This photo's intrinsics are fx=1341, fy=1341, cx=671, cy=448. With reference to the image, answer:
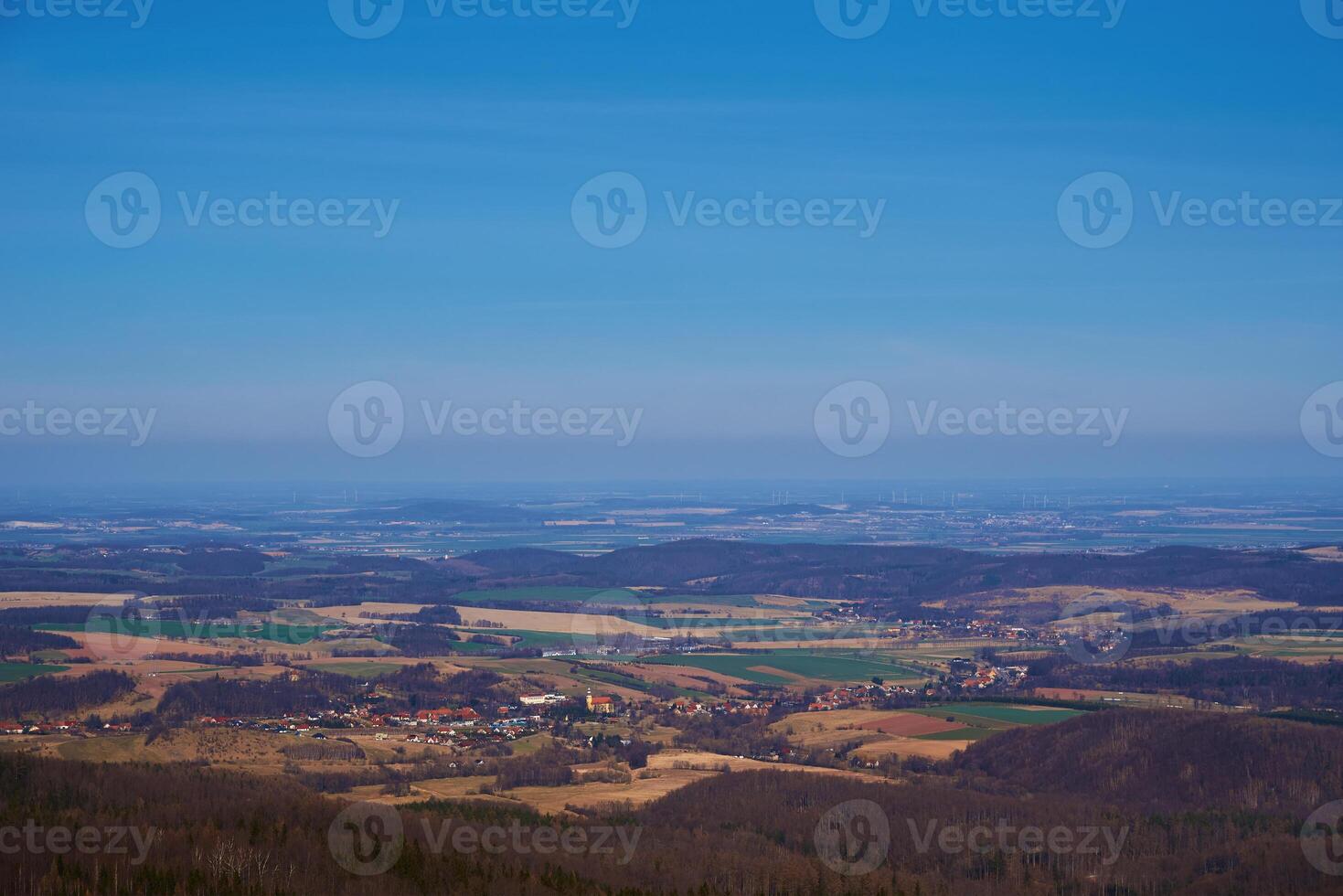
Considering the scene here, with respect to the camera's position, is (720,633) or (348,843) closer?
(348,843)

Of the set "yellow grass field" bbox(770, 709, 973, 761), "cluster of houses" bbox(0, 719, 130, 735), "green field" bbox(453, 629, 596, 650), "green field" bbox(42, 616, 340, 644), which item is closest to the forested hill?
"yellow grass field" bbox(770, 709, 973, 761)

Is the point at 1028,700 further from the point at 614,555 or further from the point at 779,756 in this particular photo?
the point at 614,555

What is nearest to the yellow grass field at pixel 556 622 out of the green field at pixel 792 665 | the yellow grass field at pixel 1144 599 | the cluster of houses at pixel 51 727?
the green field at pixel 792 665

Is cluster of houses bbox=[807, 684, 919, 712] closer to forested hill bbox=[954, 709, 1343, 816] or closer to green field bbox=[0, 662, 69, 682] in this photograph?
forested hill bbox=[954, 709, 1343, 816]

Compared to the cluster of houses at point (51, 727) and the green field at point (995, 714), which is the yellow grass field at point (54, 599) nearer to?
the cluster of houses at point (51, 727)

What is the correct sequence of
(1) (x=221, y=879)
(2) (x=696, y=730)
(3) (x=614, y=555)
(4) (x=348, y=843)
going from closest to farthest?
(1) (x=221, y=879)
(4) (x=348, y=843)
(2) (x=696, y=730)
(3) (x=614, y=555)

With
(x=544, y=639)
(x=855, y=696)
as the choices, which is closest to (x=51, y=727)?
(x=855, y=696)

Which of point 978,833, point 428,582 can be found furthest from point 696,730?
point 428,582
